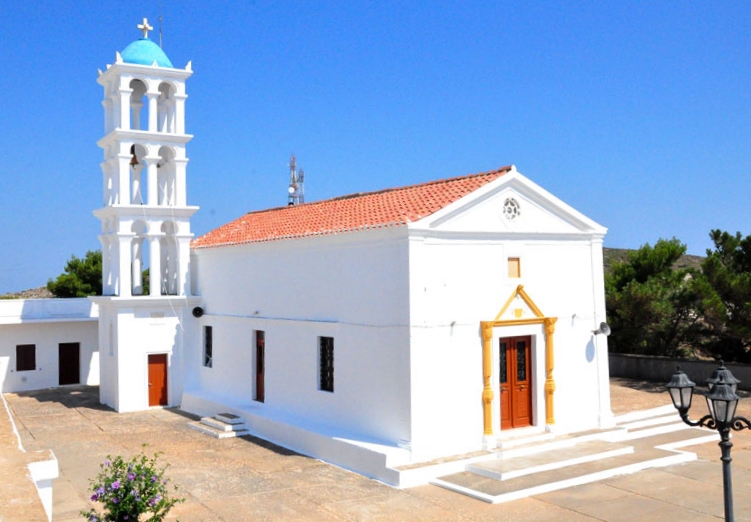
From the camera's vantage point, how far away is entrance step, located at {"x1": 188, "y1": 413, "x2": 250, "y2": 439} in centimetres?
1611

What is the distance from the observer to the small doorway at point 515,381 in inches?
546

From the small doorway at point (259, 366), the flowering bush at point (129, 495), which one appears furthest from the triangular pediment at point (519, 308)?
the flowering bush at point (129, 495)

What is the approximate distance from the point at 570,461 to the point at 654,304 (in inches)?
447

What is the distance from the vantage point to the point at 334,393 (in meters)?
14.5

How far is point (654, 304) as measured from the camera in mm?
22469

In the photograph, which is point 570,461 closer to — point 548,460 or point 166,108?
point 548,460

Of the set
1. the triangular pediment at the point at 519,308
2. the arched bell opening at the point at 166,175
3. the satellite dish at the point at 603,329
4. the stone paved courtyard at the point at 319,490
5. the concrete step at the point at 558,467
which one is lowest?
the stone paved courtyard at the point at 319,490

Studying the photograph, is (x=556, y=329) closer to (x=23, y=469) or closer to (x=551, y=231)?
(x=551, y=231)

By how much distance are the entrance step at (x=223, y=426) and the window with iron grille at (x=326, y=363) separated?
254cm

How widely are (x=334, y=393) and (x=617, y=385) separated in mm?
10927

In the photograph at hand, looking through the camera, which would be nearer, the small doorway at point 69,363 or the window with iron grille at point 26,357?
the window with iron grille at point 26,357

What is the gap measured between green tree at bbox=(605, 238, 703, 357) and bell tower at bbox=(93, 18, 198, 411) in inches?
533

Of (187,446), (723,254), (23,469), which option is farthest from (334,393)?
(723,254)

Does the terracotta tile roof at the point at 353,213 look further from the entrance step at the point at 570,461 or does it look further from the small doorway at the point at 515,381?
the entrance step at the point at 570,461
